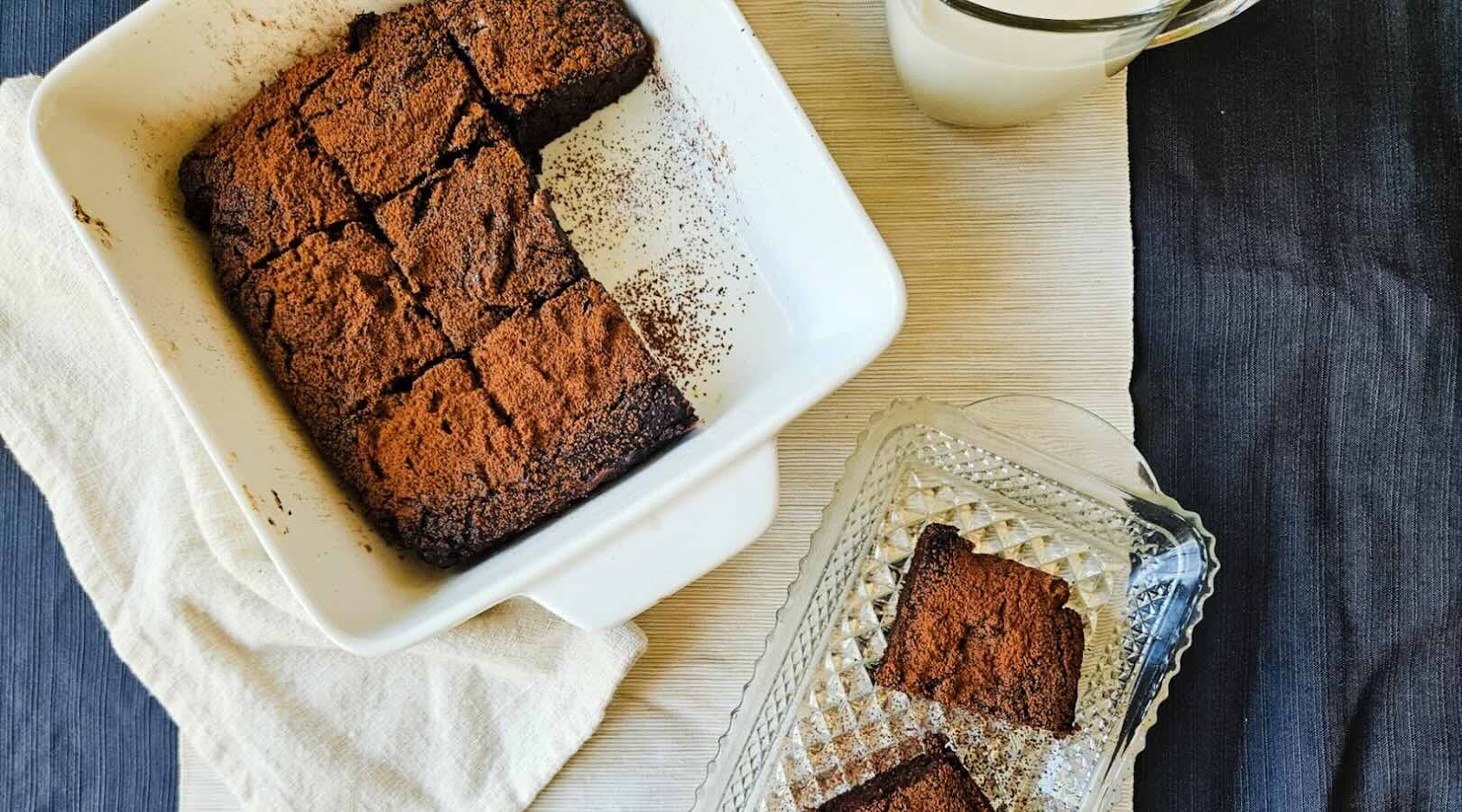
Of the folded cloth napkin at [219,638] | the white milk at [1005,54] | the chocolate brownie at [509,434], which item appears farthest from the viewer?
the folded cloth napkin at [219,638]

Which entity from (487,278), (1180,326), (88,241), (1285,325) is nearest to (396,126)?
(487,278)

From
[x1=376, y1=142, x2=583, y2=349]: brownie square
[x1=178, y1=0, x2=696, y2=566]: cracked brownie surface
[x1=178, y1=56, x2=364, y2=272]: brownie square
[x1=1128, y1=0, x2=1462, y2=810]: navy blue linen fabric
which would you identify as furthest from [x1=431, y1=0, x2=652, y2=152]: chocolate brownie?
[x1=1128, y1=0, x2=1462, y2=810]: navy blue linen fabric

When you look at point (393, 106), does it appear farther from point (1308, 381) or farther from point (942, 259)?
point (1308, 381)

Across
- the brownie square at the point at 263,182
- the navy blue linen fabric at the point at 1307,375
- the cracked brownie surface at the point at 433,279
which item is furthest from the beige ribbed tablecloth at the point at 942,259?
the brownie square at the point at 263,182

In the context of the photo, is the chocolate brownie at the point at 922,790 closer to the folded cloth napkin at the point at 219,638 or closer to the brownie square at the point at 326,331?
the folded cloth napkin at the point at 219,638

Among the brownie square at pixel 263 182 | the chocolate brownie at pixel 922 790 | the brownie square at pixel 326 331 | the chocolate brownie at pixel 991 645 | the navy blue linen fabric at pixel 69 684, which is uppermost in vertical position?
the brownie square at pixel 263 182

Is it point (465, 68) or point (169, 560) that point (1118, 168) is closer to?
point (465, 68)
